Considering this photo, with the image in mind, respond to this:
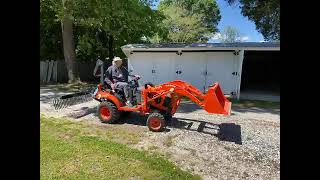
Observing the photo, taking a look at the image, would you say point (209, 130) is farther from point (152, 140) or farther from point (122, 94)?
point (122, 94)

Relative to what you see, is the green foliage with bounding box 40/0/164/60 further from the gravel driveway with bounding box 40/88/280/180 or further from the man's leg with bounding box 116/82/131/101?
the man's leg with bounding box 116/82/131/101

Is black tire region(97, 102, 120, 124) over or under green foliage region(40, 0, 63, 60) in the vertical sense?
under

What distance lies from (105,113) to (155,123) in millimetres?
1580

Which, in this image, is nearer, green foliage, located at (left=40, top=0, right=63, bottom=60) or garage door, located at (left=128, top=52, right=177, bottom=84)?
garage door, located at (left=128, top=52, right=177, bottom=84)

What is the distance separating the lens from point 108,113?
27.5ft

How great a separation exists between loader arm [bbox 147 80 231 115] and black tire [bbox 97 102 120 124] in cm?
99

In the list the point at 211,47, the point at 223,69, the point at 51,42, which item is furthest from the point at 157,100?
the point at 51,42

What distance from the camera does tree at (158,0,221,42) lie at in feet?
144

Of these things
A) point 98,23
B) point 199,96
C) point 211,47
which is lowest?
point 199,96

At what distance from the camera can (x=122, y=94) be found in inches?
332

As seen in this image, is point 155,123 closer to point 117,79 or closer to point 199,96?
point 199,96

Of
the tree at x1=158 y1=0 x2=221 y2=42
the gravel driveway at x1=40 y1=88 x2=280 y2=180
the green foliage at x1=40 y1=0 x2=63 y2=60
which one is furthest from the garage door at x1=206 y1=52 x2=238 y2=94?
the tree at x1=158 y1=0 x2=221 y2=42

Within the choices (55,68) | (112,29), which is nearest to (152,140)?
(112,29)
